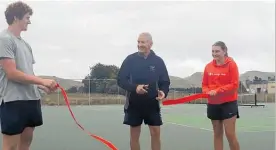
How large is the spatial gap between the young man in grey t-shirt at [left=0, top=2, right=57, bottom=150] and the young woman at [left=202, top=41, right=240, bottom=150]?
90.5 inches

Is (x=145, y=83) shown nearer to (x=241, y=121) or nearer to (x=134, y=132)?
(x=134, y=132)

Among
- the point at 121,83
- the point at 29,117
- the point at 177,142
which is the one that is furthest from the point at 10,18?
the point at 177,142

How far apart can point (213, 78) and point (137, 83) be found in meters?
0.99

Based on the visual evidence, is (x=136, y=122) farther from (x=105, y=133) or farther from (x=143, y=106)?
(x=105, y=133)

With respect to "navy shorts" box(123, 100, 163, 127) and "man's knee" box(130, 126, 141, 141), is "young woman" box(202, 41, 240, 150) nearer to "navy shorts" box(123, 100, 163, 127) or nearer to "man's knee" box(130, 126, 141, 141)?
"navy shorts" box(123, 100, 163, 127)

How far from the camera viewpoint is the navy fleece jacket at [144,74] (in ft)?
16.3

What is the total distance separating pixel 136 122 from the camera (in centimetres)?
504

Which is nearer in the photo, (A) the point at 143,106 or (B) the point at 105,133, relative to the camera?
(A) the point at 143,106

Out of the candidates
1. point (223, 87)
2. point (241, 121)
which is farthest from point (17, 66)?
point (241, 121)

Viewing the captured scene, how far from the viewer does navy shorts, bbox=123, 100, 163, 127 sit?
5.00 metres

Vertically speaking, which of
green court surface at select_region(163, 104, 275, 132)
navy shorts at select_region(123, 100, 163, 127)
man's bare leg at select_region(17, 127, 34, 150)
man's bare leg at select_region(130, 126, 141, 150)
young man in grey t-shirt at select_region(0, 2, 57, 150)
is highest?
young man in grey t-shirt at select_region(0, 2, 57, 150)

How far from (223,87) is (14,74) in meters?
2.59

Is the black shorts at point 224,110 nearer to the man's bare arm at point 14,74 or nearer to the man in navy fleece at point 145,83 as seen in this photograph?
the man in navy fleece at point 145,83

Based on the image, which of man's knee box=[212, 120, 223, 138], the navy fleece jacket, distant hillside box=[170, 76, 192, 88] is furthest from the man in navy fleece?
distant hillside box=[170, 76, 192, 88]
